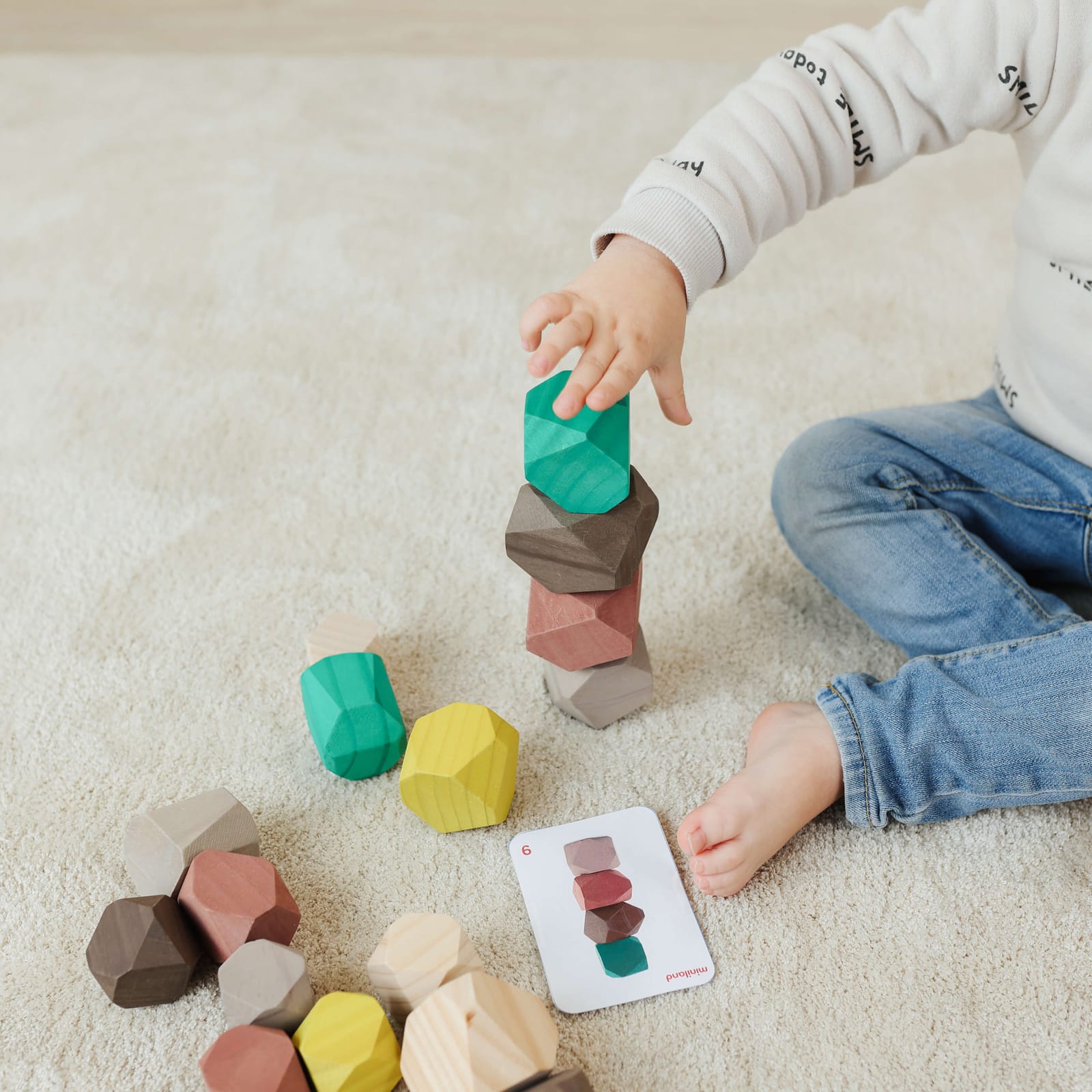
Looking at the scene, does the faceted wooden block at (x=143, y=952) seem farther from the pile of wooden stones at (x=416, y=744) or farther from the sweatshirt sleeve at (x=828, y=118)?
the sweatshirt sleeve at (x=828, y=118)

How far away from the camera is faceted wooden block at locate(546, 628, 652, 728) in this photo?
0.79 metres

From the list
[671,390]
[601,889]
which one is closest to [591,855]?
[601,889]

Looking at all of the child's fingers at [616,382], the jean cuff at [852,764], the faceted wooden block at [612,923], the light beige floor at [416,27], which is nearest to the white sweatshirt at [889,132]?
the child's fingers at [616,382]

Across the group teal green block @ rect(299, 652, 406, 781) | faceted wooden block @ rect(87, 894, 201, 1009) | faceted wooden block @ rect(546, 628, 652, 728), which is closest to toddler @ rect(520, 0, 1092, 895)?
faceted wooden block @ rect(546, 628, 652, 728)

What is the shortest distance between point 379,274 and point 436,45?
29.4 inches

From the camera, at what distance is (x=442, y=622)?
0.92 metres

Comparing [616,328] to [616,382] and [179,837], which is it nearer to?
[616,382]

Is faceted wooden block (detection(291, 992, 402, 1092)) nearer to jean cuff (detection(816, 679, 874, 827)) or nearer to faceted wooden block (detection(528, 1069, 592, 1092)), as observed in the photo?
faceted wooden block (detection(528, 1069, 592, 1092))

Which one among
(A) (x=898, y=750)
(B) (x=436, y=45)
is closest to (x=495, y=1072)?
(A) (x=898, y=750)

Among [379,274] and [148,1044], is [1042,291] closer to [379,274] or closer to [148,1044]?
[379,274]

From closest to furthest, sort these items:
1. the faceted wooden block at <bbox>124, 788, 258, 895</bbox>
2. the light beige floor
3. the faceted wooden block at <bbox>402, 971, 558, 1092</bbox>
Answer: the faceted wooden block at <bbox>402, 971, 558, 1092</bbox>, the faceted wooden block at <bbox>124, 788, 258, 895</bbox>, the light beige floor

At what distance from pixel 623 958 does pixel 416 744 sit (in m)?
0.21

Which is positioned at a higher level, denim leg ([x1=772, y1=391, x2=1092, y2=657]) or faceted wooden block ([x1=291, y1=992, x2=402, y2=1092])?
denim leg ([x1=772, y1=391, x2=1092, y2=657])

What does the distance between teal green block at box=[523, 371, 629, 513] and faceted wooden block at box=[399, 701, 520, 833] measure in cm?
18
